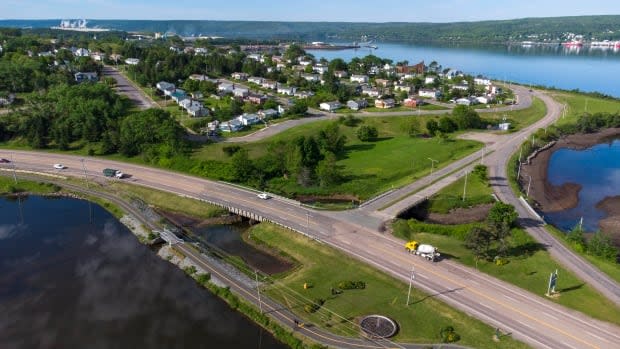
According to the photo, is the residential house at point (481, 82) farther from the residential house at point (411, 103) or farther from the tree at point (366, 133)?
the tree at point (366, 133)

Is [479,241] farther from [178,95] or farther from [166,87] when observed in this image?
[166,87]

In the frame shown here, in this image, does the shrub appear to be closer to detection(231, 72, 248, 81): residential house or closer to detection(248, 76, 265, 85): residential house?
detection(248, 76, 265, 85): residential house

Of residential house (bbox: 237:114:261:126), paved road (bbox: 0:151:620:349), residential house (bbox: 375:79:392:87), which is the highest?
residential house (bbox: 375:79:392:87)

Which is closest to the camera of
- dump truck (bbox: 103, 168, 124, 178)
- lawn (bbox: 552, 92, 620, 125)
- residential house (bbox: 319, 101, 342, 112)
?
dump truck (bbox: 103, 168, 124, 178)

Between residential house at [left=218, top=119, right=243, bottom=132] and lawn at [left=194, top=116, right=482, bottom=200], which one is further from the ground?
residential house at [left=218, top=119, right=243, bottom=132]

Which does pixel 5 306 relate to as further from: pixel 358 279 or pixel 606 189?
pixel 606 189

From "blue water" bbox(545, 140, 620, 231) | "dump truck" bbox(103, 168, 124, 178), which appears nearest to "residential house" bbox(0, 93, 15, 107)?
"dump truck" bbox(103, 168, 124, 178)

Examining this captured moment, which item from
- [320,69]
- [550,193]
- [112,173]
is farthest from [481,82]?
[112,173]
